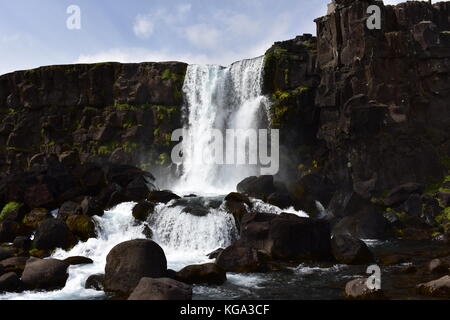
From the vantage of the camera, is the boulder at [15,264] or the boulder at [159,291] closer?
the boulder at [159,291]

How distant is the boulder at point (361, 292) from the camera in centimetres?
1525

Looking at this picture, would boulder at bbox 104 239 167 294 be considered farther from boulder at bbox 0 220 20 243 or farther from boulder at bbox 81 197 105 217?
boulder at bbox 0 220 20 243

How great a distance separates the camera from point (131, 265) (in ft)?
56.7

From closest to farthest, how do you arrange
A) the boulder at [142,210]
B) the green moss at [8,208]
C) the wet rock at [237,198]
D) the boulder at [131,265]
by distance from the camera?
the boulder at [131,265] < the boulder at [142,210] < the wet rock at [237,198] < the green moss at [8,208]

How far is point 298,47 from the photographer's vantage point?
152 ft

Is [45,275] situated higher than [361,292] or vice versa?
[361,292]

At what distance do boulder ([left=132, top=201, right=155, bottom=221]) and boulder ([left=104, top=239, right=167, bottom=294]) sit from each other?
1077 cm

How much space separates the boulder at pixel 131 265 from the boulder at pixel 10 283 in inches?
163

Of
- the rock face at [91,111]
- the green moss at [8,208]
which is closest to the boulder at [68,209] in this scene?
the green moss at [8,208]

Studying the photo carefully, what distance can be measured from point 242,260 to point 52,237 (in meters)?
12.3

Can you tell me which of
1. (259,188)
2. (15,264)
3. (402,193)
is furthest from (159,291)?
(402,193)

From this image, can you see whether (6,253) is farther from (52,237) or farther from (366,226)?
(366,226)

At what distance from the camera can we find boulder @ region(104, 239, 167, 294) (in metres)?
17.0

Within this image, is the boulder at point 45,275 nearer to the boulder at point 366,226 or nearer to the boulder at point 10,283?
the boulder at point 10,283
